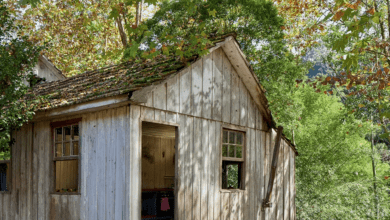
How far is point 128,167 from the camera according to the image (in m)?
7.39

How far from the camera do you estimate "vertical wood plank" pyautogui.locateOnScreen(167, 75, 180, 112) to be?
27.2 feet

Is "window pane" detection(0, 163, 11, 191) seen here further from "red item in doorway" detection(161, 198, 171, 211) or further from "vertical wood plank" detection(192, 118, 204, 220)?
"vertical wood plank" detection(192, 118, 204, 220)

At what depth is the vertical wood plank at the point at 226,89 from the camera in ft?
32.8

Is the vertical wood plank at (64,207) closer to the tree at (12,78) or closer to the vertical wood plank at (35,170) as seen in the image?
the vertical wood plank at (35,170)

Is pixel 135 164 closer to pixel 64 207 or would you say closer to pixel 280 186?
pixel 64 207

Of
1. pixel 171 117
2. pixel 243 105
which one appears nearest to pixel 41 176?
pixel 171 117

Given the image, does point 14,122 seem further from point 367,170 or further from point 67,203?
point 367,170

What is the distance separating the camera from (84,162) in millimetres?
8367

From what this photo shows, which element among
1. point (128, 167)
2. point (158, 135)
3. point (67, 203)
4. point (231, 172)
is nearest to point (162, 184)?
point (158, 135)

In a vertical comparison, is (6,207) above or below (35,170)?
below

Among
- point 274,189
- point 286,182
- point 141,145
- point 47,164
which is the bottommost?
point 274,189

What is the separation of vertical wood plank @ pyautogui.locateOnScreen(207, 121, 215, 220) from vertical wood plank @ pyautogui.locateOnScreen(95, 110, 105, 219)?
2.53 meters

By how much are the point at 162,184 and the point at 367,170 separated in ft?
52.9

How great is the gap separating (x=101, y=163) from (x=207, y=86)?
3.07m
